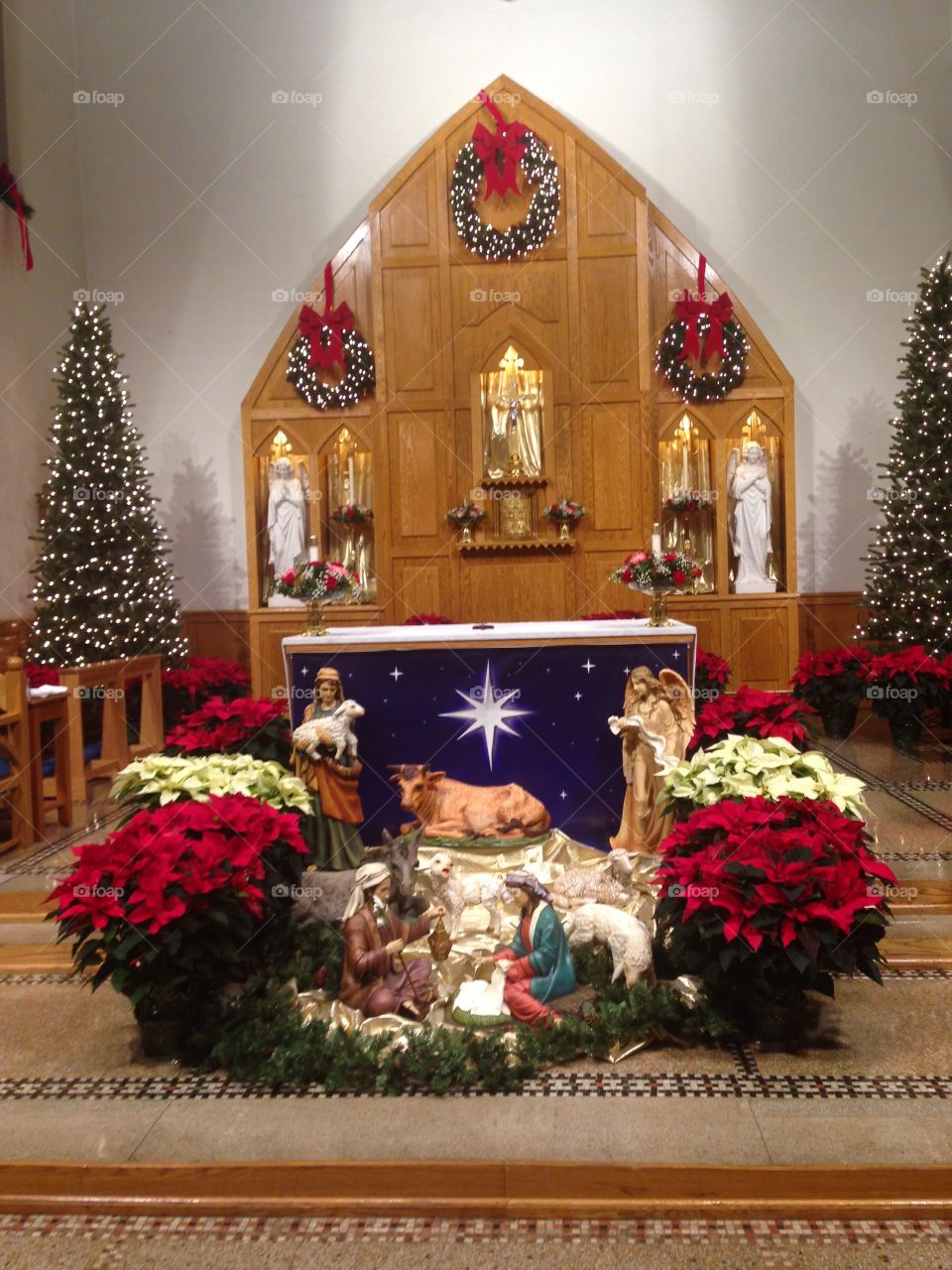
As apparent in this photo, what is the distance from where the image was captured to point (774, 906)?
3.46 metres

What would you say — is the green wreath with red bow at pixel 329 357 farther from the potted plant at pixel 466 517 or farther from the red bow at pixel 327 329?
the potted plant at pixel 466 517

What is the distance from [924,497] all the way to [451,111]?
536 centimetres

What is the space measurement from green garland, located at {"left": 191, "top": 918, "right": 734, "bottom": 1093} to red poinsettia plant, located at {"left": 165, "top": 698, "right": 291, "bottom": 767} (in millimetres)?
1566

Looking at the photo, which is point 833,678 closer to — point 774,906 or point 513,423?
point 513,423

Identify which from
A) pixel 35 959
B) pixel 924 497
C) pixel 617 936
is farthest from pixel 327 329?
pixel 617 936

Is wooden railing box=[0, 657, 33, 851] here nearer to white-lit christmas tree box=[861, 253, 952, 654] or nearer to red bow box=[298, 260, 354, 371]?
red bow box=[298, 260, 354, 371]

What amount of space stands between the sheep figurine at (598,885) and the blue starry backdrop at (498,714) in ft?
1.95

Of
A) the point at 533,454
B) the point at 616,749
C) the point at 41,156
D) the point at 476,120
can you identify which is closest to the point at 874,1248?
the point at 616,749

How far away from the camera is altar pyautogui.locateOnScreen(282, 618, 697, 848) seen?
17.1ft

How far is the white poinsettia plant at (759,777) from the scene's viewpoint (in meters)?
3.99

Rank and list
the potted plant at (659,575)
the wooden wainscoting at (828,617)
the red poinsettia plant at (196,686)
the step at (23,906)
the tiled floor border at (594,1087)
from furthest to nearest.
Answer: the wooden wainscoting at (828,617)
the red poinsettia plant at (196,686)
the potted plant at (659,575)
the step at (23,906)
the tiled floor border at (594,1087)

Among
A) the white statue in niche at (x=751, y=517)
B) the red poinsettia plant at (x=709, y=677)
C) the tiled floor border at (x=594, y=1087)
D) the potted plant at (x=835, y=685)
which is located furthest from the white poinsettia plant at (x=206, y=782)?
the white statue in niche at (x=751, y=517)

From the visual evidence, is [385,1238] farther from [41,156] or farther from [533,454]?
[41,156]

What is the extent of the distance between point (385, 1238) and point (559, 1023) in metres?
1.10
